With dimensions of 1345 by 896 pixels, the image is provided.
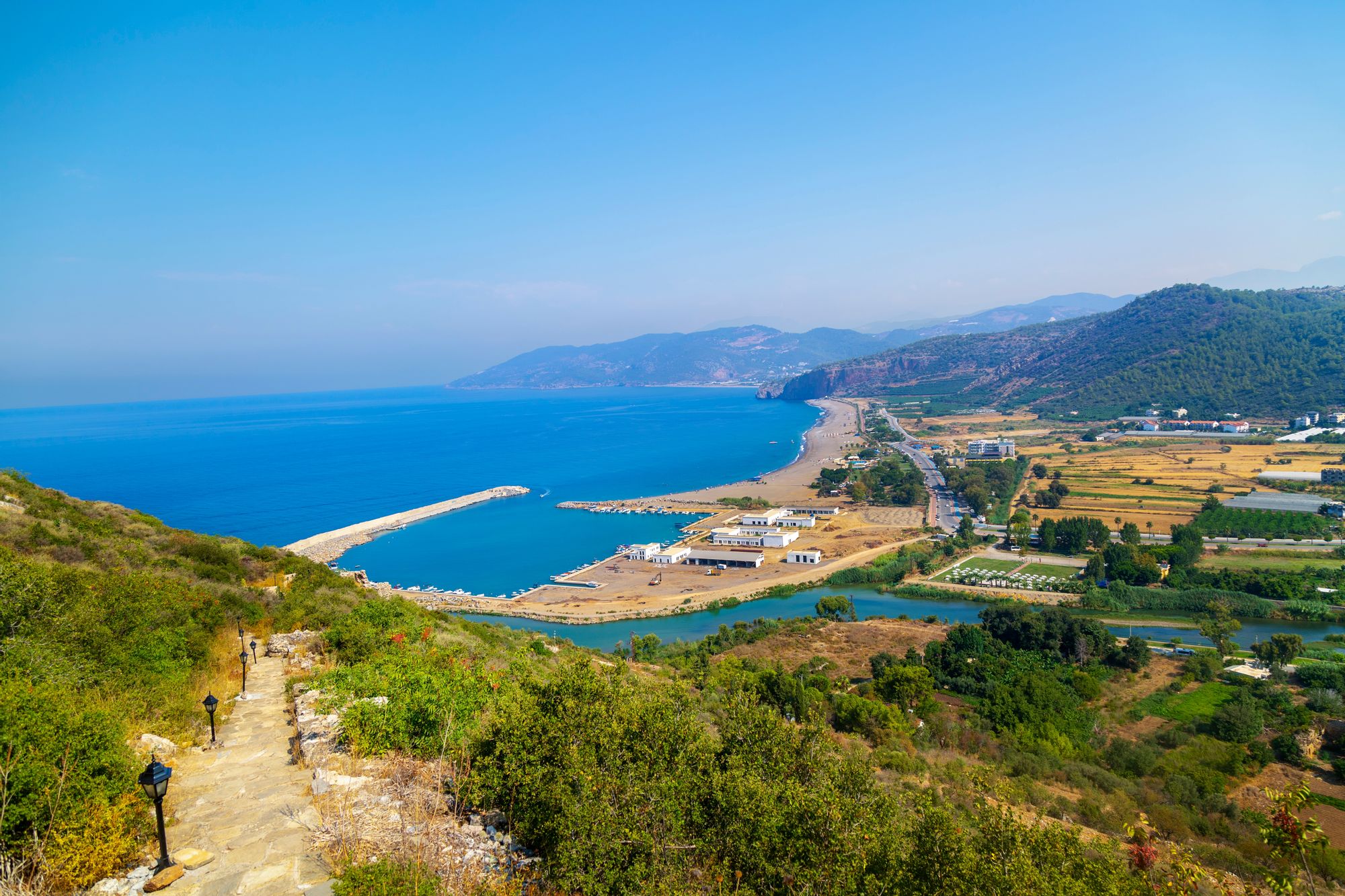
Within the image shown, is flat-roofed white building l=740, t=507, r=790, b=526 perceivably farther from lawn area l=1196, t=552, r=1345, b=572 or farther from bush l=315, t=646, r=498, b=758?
bush l=315, t=646, r=498, b=758

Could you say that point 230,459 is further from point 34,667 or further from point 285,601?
point 34,667

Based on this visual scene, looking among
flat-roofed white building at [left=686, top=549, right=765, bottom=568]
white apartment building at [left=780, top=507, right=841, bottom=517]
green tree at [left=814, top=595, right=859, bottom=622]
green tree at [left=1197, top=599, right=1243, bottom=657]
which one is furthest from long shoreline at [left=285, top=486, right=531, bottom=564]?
green tree at [left=1197, top=599, right=1243, bottom=657]

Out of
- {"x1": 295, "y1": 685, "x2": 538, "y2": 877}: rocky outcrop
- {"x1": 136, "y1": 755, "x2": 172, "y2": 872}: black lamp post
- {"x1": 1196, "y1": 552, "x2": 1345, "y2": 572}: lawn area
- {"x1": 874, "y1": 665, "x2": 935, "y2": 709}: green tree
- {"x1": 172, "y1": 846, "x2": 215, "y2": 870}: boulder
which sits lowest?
{"x1": 1196, "y1": 552, "x2": 1345, "y2": 572}: lawn area

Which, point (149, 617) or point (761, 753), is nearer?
point (761, 753)

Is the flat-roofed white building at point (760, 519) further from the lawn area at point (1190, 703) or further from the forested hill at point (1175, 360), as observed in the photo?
the forested hill at point (1175, 360)

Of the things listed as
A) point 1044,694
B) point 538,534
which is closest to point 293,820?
point 1044,694

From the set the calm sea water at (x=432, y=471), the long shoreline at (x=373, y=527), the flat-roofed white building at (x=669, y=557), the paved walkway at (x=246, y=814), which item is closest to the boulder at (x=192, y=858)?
the paved walkway at (x=246, y=814)

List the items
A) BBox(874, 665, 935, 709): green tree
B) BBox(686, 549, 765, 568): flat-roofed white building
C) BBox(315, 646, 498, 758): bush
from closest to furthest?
BBox(315, 646, 498, 758): bush → BBox(874, 665, 935, 709): green tree → BBox(686, 549, 765, 568): flat-roofed white building
